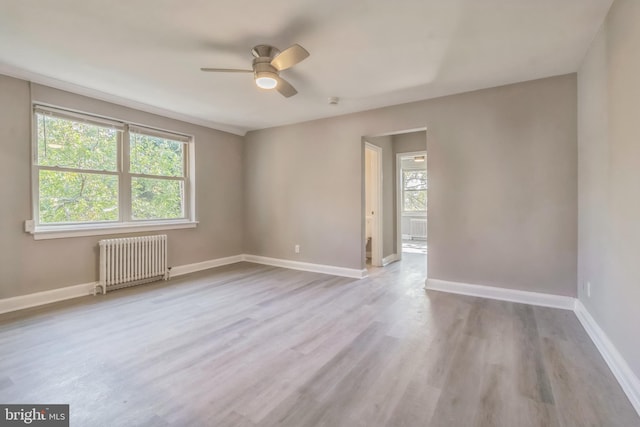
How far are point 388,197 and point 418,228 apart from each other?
11.6ft

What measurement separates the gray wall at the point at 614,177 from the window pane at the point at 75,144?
17.0 ft

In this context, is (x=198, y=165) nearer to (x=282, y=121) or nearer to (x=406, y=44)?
(x=282, y=121)

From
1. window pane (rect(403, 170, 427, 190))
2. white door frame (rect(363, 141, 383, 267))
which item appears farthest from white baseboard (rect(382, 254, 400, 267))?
window pane (rect(403, 170, 427, 190))

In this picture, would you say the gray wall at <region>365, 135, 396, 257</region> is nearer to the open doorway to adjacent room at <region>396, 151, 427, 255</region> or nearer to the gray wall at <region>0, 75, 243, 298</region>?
the open doorway to adjacent room at <region>396, 151, 427, 255</region>

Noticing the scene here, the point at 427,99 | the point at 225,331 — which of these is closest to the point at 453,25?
the point at 427,99

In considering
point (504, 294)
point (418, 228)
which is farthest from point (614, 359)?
point (418, 228)

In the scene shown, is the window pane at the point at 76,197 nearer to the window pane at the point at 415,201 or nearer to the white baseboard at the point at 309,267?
the white baseboard at the point at 309,267

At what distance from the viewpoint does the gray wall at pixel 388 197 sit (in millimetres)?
5477

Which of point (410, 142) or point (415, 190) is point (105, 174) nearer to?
point (410, 142)

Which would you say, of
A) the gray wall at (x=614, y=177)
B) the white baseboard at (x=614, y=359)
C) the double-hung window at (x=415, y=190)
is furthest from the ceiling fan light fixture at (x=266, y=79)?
the double-hung window at (x=415, y=190)

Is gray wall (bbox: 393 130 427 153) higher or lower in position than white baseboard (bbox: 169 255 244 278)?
higher

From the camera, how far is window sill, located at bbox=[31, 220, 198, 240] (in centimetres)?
338

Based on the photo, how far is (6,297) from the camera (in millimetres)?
3104

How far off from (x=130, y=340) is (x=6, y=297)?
1839 millimetres
